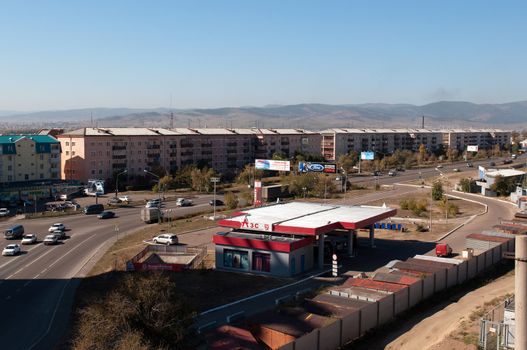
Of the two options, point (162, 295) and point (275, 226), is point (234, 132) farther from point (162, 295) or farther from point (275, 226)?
point (162, 295)

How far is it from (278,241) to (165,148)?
2614 inches

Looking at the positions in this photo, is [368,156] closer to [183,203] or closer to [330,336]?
[183,203]

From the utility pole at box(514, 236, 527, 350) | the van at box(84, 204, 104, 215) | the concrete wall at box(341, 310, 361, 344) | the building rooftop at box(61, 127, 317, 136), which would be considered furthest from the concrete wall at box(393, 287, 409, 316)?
the building rooftop at box(61, 127, 317, 136)

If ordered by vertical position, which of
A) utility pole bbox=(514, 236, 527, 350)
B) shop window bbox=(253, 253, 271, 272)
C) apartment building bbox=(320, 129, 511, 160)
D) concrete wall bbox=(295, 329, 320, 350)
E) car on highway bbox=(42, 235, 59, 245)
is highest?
apartment building bbox=(320, 129, 511, 160)

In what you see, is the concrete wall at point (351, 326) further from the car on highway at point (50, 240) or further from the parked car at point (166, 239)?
the car on highway at point (50, 240)

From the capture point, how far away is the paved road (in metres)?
26.1

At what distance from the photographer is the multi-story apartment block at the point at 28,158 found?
77.3 meters

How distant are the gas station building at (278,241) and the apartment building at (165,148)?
2080 inches

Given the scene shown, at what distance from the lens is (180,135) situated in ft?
332

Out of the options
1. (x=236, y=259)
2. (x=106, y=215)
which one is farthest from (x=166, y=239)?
(x=106, y=215)

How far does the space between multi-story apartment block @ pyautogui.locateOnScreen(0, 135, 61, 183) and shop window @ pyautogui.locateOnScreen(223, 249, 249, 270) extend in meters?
50.8

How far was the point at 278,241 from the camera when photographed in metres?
34.9

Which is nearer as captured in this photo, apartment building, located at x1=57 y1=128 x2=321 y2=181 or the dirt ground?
the dirt ground

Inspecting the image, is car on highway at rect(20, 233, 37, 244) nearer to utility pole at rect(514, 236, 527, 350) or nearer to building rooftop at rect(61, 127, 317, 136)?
building rooftop at rect(61, 127, 317, 136)
